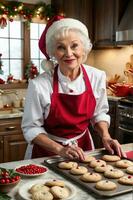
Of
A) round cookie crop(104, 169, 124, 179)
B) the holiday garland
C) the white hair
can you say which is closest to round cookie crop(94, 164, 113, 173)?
round cookie crop(104, 169, 124, 179)

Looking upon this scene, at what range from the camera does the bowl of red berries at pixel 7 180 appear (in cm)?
115

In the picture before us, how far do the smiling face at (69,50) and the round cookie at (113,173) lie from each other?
0.64 meters

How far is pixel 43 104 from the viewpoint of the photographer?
5.70ft

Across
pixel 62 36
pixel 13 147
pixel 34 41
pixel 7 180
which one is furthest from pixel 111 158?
pixel 34 41

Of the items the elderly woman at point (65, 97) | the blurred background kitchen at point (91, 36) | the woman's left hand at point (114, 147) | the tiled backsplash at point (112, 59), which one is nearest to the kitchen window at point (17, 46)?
the blurred background kitchen at point (91, 36)

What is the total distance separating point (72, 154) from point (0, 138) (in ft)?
7.05

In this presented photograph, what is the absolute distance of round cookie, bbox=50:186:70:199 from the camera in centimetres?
110

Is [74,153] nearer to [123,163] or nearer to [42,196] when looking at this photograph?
[123,163]

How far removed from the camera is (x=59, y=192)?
1116 mm

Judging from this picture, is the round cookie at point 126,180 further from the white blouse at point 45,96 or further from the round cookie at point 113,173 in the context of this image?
the white blouse at point 45,96

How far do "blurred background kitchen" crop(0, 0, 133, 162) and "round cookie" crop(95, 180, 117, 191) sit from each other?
2428 millimetres

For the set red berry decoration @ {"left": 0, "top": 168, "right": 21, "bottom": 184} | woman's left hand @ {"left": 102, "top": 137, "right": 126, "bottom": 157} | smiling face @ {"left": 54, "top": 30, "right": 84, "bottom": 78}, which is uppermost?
smiling face @ {"left": 54, "top": 30, "right": 84, "bottom": 78}

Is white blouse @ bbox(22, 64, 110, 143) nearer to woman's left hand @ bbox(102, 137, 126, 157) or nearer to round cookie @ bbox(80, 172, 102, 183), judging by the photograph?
woman's left hand @ bbox(102, 137, 126, 157)

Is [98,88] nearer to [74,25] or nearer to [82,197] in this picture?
[74,25]
